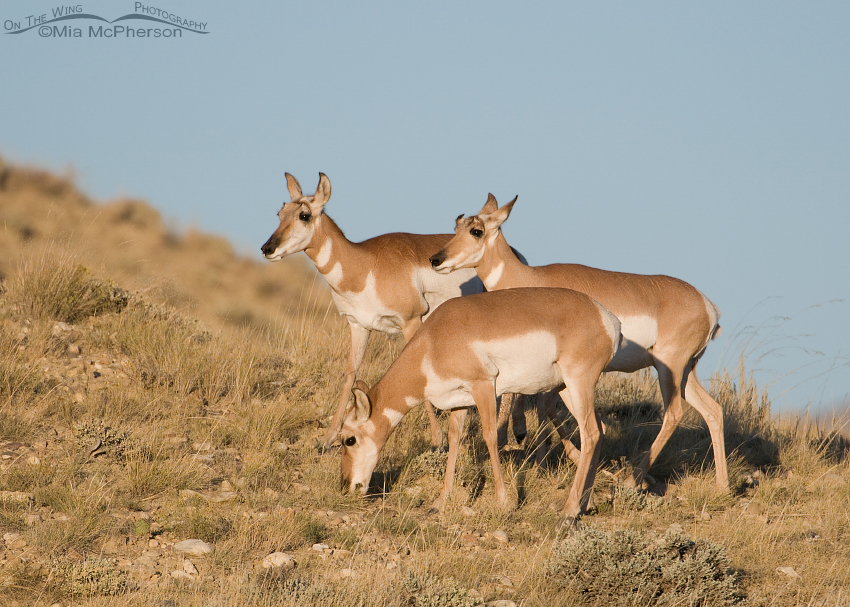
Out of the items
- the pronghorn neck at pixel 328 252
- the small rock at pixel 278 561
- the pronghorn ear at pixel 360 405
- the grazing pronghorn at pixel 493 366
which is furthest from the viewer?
the pronghorn neck at pixel 328 252

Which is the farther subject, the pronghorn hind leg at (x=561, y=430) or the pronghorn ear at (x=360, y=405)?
the pronghorn hind leg at (x=561, y=430)

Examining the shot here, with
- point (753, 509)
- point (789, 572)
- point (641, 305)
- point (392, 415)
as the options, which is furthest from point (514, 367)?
point (753, 509)

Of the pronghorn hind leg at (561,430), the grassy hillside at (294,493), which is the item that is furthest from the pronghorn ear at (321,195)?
the pronghorn hind leg at (561,430)

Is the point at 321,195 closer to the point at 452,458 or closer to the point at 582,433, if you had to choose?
the point at 452,458

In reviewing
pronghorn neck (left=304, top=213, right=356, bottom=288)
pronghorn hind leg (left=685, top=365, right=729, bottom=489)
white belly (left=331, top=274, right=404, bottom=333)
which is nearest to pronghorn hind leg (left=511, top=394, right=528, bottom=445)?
white belly (left=331, top=274, right=404, bottom=333)

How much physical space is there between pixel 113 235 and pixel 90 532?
2611 centimetres

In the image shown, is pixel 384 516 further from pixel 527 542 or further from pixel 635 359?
pixel 635 359

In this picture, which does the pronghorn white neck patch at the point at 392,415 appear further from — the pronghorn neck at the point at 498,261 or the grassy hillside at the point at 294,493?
the pronghorn neck at the point at 498,261

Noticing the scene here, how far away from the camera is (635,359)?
908 centimetres

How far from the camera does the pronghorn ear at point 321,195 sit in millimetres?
9867

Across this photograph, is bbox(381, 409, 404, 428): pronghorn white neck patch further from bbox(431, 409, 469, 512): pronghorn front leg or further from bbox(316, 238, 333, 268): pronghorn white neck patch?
bbox(316, 238, 333, 268): pronghorn white neck patch

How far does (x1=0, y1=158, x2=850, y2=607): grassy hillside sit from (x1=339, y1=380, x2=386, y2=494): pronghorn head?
19cm

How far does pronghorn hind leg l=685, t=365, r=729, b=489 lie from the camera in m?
9.30

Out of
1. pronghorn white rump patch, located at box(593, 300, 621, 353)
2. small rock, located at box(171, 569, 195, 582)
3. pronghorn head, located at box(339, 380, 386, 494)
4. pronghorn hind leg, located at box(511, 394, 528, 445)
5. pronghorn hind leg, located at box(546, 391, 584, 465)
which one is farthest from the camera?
pronghorn hind leg, located at box(511, 394, 528, 445)
